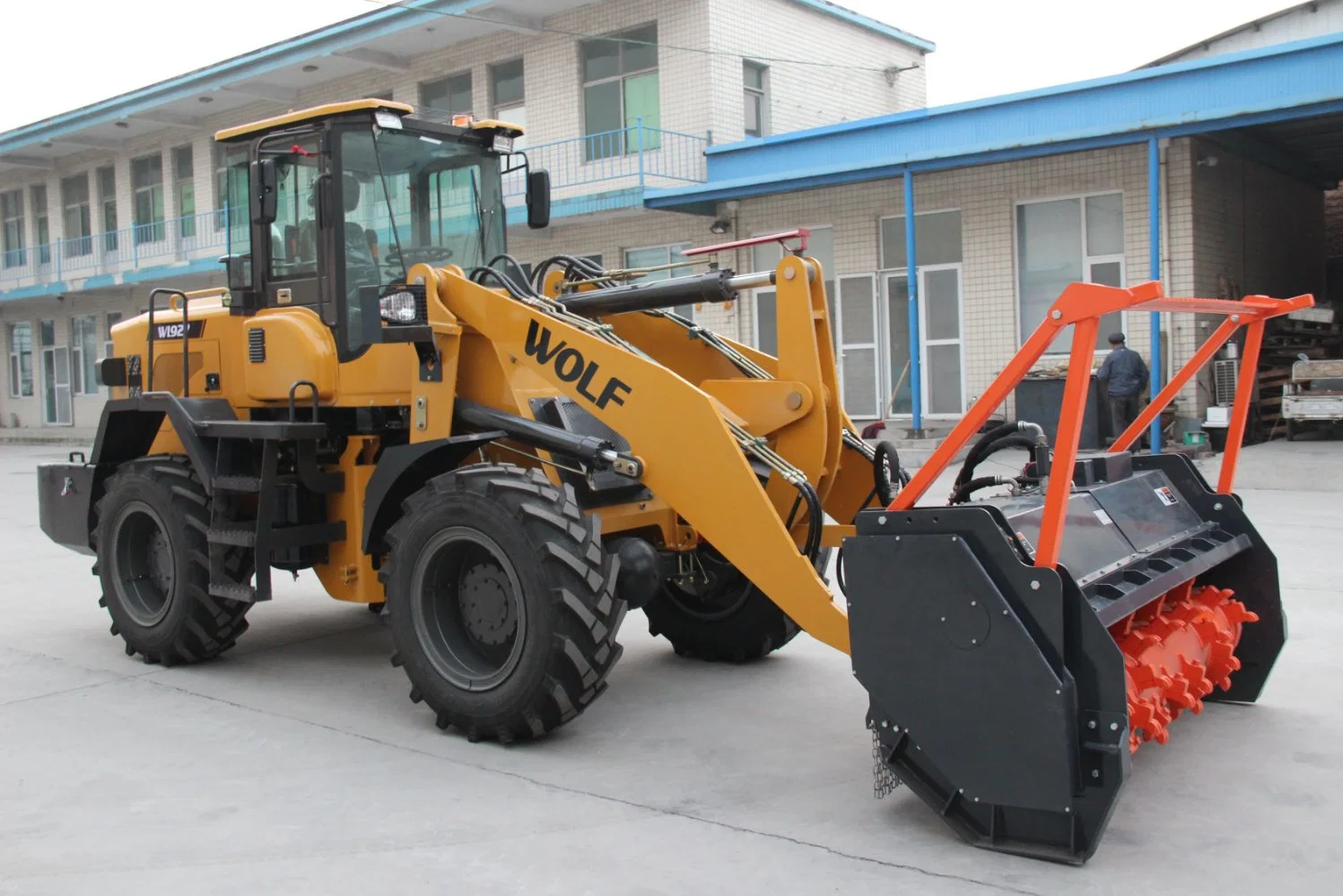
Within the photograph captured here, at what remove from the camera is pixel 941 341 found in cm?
1897

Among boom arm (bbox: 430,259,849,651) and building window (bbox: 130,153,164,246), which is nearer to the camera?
boom arm (bbox: 430,259,849,651)

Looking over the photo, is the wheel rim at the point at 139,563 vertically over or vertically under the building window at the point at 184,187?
under

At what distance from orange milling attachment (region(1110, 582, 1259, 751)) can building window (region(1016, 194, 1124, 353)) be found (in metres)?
12.1

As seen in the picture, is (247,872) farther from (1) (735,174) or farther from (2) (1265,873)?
(1) (735,174)

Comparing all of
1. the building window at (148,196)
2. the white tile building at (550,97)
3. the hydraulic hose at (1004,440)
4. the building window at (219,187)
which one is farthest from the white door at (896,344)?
the building window at (148,196)

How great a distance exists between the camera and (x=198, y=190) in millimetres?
29891

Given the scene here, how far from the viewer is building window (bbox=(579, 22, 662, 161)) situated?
21656mm

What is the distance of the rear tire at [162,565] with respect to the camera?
6746 mm

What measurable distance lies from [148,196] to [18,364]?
27.3ft

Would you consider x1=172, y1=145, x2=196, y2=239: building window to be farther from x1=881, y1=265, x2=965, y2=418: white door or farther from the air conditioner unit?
the air conditioner unit

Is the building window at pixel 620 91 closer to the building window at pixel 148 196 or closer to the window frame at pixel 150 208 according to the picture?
the window frame at pixel 150 208

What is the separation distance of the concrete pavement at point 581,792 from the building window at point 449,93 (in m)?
18.8

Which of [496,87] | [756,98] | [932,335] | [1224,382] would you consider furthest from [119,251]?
[1224,382]

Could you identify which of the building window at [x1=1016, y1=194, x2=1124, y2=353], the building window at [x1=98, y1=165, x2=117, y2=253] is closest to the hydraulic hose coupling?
the building window at [x1=1016, y1=194, x2=1124, y2=353]
